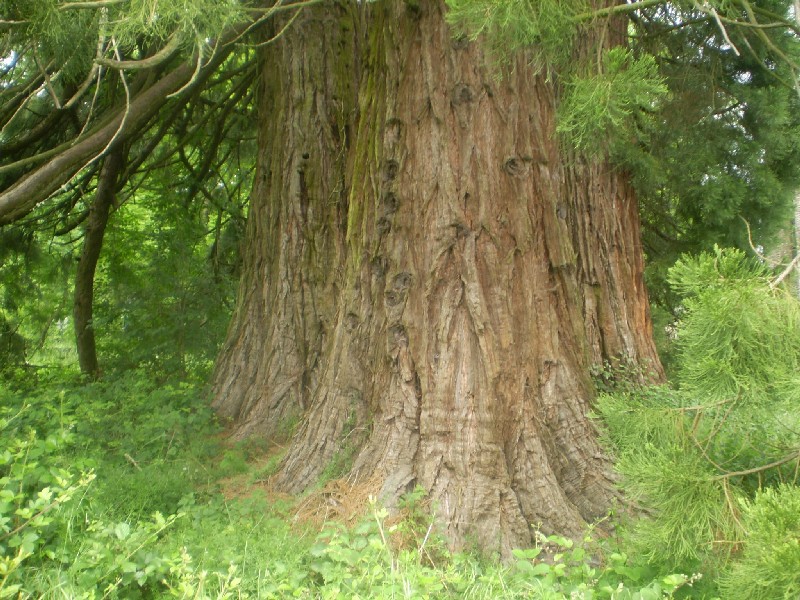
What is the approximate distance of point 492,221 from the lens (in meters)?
4.08

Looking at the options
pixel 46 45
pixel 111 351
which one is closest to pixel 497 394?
pixel 46 45

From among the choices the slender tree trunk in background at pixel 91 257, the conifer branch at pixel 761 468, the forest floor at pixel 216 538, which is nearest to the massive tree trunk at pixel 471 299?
the forest floor at pixel 216 538

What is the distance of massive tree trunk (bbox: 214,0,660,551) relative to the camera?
395cm

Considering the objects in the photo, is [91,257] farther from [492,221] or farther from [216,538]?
[492,221]

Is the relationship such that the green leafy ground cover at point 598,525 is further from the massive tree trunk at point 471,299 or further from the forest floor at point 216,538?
the massive tree trunk at point 471,299

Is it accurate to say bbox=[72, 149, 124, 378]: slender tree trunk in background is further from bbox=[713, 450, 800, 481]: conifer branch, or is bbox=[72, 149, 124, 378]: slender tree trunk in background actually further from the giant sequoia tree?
bbox=[713, 450, 800, 481]: conifer branch

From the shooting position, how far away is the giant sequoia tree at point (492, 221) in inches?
148

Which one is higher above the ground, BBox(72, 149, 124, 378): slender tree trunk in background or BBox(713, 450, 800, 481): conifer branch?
BBox(72, 149, 124, 378): slender tree trunk in background

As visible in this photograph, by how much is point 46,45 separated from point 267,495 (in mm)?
3526

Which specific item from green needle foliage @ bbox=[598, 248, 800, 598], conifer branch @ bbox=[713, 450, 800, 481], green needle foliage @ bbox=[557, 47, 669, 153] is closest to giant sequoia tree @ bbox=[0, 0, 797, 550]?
green needle foliage @ bbox=[557, 47, 669, 153]

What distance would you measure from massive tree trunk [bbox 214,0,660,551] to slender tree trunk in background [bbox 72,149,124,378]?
405 centimetres

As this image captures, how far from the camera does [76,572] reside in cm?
298

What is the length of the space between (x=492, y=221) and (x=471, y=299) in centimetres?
49

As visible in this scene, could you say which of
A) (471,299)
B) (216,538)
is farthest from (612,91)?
(216,538)
